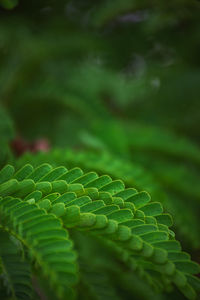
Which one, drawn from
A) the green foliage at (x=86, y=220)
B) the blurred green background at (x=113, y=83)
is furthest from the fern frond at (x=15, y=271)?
the blurred green background at (x=113, y=83)

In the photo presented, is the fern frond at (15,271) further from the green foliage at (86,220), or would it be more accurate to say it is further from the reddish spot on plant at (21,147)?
the reddish spot on plant at (21,147)

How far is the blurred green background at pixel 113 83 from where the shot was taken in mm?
1298

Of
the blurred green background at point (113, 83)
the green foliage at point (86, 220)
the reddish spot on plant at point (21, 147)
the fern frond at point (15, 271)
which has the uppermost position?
the blurred green background at point (113, 83)

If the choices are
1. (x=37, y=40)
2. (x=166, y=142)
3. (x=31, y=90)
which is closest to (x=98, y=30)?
(x=37, y=40)

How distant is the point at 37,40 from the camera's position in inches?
72.3

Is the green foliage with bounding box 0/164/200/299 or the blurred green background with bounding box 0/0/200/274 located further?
the blurred green background with bounding box 0/0/200/274

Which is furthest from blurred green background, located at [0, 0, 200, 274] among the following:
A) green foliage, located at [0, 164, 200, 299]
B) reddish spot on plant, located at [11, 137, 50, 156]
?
green foliage, located at [0, 164, 200, 299]

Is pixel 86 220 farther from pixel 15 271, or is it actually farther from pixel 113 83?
pixel 113 83

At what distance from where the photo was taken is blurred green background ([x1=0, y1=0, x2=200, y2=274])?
4.26 ft

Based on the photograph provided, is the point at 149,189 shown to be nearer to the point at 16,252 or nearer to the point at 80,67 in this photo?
the point at 16,252

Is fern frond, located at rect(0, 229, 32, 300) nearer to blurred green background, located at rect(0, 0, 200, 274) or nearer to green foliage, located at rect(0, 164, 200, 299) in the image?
green foliage, located at rect(0, 164, 200, 299)

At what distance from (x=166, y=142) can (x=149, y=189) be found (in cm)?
49

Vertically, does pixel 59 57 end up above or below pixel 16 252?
above

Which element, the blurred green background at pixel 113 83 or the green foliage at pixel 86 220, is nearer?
the green foliage at pixel 86 220
